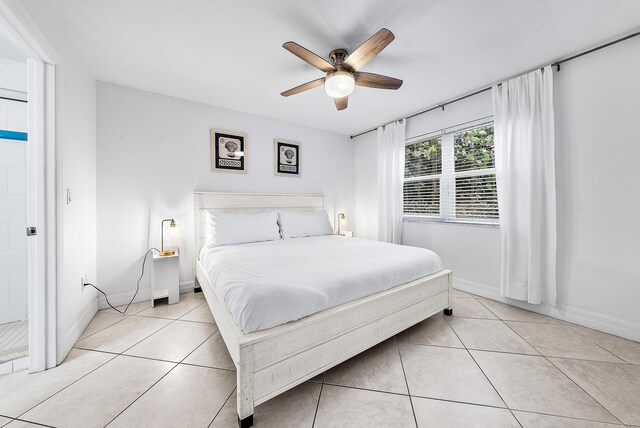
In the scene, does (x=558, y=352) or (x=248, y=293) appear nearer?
(x=248, y=293)

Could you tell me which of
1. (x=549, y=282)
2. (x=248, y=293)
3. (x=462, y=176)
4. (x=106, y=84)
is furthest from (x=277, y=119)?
(x=549, y=282)

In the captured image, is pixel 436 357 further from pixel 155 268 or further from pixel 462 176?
pixel 155 268

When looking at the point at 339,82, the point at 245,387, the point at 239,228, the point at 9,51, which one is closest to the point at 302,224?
the point at 239,228

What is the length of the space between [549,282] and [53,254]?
13.3 ft

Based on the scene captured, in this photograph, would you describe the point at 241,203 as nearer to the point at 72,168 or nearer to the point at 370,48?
the point at 72,168

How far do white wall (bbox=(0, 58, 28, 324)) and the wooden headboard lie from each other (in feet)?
4.62

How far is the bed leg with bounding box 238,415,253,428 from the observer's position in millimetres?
1142

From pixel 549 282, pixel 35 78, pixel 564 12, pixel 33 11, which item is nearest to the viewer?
pixel 33 11

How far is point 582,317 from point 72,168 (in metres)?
4.56

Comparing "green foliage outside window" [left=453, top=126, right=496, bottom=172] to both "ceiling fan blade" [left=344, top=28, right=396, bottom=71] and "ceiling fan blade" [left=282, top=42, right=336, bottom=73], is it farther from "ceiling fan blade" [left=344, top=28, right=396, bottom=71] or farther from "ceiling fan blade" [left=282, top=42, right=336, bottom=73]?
"ceiling fan blade" [left=282, top=42, right=336, bottom=73]

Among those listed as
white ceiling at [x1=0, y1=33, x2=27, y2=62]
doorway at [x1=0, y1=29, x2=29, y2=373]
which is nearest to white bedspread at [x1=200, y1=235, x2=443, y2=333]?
doorway at [x1=0, y1=29, x2=29, y2=373]

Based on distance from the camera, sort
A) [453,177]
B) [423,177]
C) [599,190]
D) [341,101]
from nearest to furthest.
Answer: [599,190], [341,101], [453,177], [423,177]

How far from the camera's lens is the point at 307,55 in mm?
1725

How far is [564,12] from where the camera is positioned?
1.65 m
